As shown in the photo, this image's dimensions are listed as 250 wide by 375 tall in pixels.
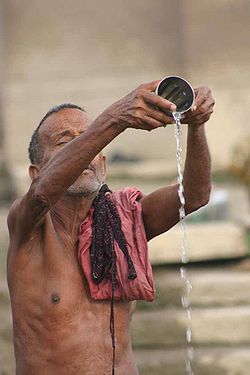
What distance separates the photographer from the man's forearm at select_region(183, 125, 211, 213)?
4.31 m

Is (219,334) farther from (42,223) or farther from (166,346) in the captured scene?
(42,223)

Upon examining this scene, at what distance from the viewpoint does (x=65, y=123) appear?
4.40m

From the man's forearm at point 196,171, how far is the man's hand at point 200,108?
15 cm

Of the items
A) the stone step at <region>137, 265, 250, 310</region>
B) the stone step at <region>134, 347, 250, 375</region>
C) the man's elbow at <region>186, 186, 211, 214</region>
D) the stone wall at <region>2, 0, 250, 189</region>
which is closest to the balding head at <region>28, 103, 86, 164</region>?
the man's elbow at <region>186, 186, 211, 214</region>

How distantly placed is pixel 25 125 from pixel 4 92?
1.06 feet

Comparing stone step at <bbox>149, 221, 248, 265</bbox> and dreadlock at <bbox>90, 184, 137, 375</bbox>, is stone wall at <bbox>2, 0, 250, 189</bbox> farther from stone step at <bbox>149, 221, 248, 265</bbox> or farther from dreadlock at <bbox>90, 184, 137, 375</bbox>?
dreadlock at <bbox>90, 184, 137, 375</bbox>

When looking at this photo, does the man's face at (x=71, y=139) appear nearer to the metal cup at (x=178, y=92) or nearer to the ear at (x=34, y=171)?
the ear at (x=34, y=171)

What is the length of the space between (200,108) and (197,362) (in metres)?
3.38

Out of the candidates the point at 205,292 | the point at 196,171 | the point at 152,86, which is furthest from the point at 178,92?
the point at 205,292

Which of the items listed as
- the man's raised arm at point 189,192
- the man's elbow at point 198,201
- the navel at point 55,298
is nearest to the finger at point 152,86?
the man's raised arm at point 189,192

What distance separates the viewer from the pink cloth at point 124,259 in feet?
14.2

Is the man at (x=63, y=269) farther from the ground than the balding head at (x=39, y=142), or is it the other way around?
the balding head at (x=39, y=142)

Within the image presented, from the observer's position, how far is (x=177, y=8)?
944 cm

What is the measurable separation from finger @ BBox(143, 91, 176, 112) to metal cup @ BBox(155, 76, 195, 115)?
0.17 ft
